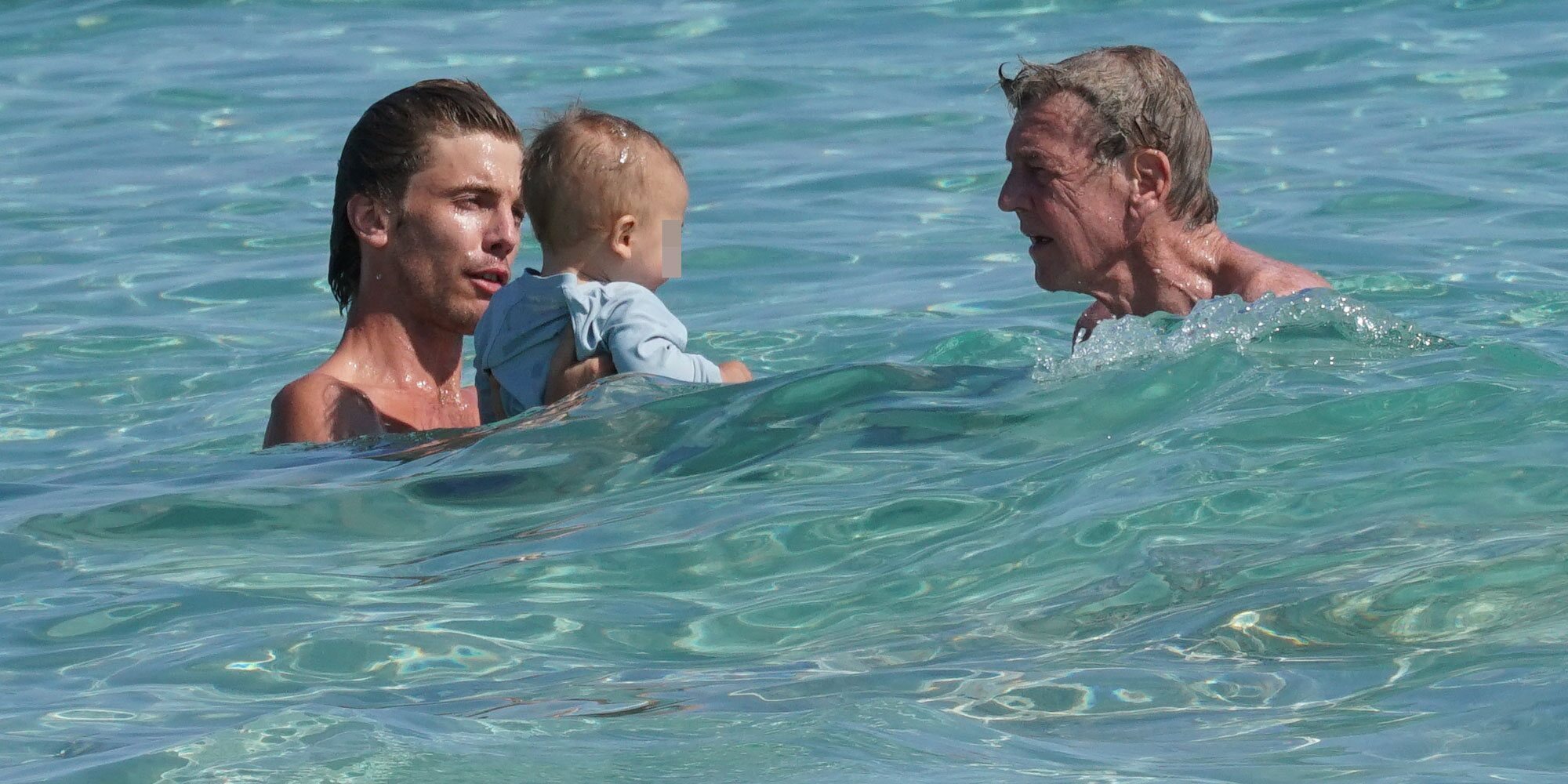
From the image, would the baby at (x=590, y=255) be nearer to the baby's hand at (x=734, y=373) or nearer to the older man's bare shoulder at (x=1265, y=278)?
the baby's hand at (x=734, y=373)

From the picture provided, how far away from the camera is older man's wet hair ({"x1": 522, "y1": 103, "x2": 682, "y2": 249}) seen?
4879 mm

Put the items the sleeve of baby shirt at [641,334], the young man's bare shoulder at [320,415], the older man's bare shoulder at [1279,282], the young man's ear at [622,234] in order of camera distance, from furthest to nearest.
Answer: the young man's bare shoulder at [320,415] → the older man's bare shoulder at [1279,282] → the young man's ear at [622,234] → the sleeve of baby shirt at [641,334]

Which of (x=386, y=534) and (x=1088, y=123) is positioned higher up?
(x=1088, y=123)

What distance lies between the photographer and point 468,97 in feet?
18.1

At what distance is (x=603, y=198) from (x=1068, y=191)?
1.20 metres

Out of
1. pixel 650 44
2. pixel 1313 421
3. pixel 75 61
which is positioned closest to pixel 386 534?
pixel 1313 421

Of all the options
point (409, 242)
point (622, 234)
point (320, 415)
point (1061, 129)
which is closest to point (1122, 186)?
point (1061, 129)

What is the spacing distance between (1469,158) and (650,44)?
534 centimetres

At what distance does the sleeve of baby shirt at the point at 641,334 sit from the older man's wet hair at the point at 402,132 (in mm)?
851

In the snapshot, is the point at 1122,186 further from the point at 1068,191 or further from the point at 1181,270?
the point at 1181,270

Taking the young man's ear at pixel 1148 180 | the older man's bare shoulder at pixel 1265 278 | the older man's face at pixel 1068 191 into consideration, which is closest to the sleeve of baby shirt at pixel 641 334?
the older man's face at pixel 1068 191

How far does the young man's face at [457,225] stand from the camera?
17.7ft

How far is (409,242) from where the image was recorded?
5406 millimetres

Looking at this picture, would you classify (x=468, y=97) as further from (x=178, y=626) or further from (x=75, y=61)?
(x=75, y=61)
